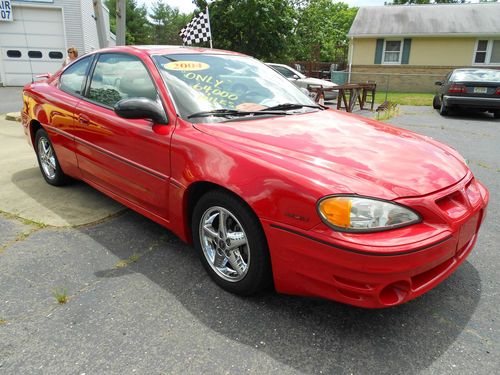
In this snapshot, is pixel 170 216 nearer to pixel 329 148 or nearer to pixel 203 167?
pixel 203 167

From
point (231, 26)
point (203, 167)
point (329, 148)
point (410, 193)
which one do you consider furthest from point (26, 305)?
point (231, 26)

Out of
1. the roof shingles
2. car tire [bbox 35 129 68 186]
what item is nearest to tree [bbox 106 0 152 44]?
the roof shingles

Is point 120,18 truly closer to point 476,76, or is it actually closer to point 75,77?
point 75,77

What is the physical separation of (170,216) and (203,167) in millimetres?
576

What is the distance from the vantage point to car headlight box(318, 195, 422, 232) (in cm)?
198

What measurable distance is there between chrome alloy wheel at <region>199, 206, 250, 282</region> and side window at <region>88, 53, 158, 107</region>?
3.43ft

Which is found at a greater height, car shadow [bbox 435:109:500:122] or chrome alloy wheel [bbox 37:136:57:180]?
chrome alloy wheel [bbox 37:136:57:180]

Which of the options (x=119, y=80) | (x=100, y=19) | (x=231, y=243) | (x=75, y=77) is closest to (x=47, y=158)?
(x=75, y=77)

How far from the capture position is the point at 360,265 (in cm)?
193

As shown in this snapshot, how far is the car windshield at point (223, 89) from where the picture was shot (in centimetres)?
290

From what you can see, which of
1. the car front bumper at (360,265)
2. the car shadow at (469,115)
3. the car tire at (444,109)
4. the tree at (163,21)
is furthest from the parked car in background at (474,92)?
the tree at (163,21)

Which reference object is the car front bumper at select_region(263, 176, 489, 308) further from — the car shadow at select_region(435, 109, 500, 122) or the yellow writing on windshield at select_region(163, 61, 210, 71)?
the car shadow at select_region(435, 109, 500, 122)

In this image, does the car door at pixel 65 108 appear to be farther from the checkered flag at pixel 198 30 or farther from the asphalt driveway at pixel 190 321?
the checkered flag at pixel 198 30

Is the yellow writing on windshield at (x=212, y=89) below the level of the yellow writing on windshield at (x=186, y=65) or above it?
below
